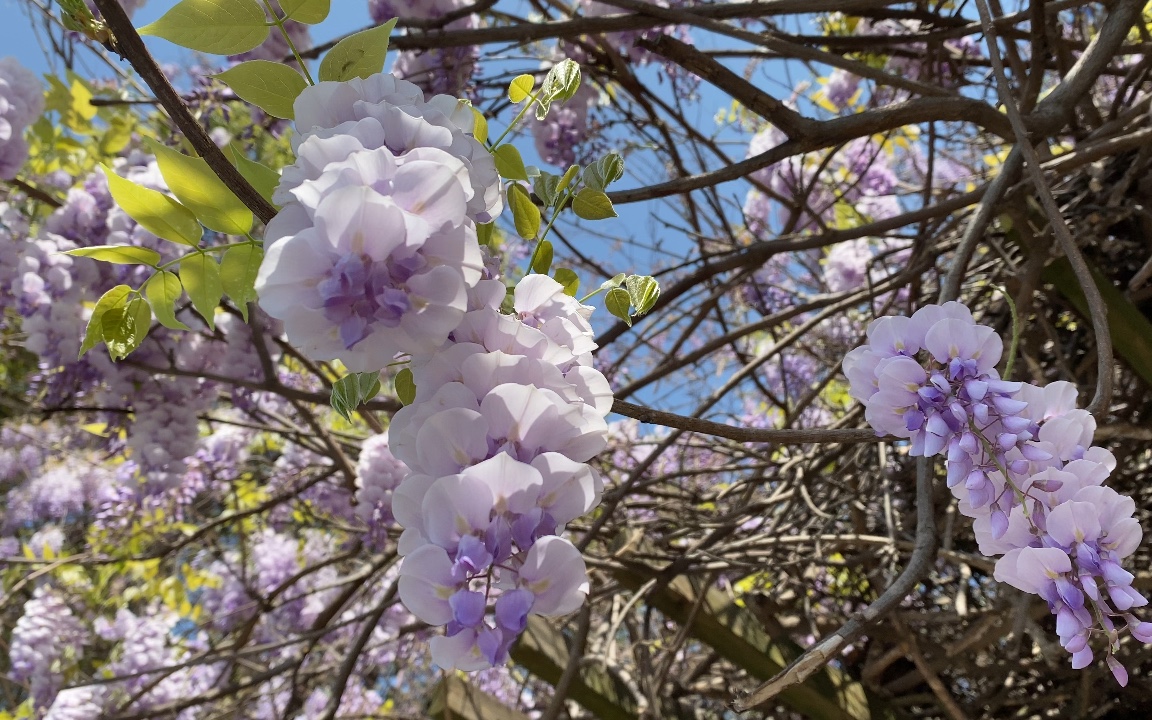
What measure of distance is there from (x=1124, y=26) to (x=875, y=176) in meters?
1.36

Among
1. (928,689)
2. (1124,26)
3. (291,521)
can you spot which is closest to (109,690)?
(291,521)

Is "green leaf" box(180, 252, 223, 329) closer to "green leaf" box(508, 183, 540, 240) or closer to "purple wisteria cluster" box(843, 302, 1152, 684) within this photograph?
"green leaf" box(508, 183, 540, 240)

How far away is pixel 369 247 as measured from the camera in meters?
0.33

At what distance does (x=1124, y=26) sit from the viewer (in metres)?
0.78

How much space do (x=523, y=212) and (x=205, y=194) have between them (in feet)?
0.65

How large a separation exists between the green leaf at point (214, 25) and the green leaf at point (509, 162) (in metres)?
0.15

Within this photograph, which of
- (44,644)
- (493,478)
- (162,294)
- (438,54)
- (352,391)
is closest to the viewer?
(493,478)

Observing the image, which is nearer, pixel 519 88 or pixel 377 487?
pixel 519 88

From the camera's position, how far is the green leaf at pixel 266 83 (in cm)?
44

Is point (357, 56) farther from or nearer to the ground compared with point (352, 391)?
farther from the ground

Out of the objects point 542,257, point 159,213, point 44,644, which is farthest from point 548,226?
point 44,644

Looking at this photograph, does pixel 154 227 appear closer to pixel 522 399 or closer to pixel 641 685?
pixel 522 399

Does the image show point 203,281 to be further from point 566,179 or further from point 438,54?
point 438,54

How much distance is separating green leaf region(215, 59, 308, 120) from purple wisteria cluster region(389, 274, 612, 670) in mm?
180
